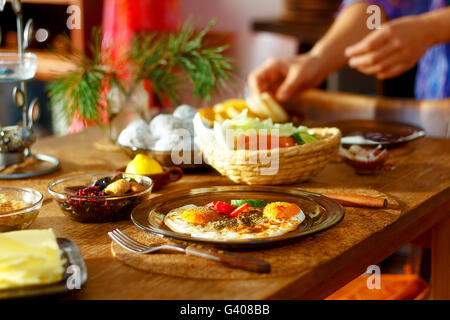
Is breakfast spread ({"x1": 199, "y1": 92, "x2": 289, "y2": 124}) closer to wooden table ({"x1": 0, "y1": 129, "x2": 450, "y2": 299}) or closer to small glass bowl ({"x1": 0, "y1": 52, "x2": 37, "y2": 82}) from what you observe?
wooden table ({"x1": 0, "y1": 129, "x2": 450, "y2": 299})

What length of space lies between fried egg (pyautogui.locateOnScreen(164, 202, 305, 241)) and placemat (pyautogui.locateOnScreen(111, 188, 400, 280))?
0.03 metres

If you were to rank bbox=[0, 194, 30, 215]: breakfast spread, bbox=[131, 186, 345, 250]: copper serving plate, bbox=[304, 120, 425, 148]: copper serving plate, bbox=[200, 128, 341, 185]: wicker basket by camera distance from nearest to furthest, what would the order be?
bbox=[131, 186, 345, 250]: copper serving plate < bbox=[0, 194, 30, 215]: breakfast spread < bbox=[200, 128, 341, 185]: wicker basket < bbox=[304, 120, 425, 148]: copper serving plate

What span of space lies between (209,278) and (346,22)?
1679mm

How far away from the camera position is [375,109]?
2.12 meters

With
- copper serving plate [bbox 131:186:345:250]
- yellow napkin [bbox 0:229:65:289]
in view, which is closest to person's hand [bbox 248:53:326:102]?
copper serving plate [bbox 131:186:345:250]

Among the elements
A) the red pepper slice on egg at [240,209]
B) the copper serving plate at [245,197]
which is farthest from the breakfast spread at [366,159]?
the red pepper slice on egg at [240,209]

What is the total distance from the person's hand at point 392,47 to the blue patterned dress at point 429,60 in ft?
1.39

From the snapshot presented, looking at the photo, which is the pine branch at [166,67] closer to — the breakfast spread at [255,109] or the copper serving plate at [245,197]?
the breakfast spread at [255,109]

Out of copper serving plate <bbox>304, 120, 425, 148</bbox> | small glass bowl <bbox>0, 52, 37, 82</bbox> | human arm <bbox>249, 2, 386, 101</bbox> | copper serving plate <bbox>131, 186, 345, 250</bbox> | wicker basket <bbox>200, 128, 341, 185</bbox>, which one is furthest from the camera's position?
human arm <bbox>249, 2, 386, 101</bbox>

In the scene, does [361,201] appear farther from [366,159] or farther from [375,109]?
[375,109]

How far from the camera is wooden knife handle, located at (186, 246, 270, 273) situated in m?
0.85

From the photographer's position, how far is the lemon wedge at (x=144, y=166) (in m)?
1.30

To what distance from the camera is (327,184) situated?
1.33 meters
